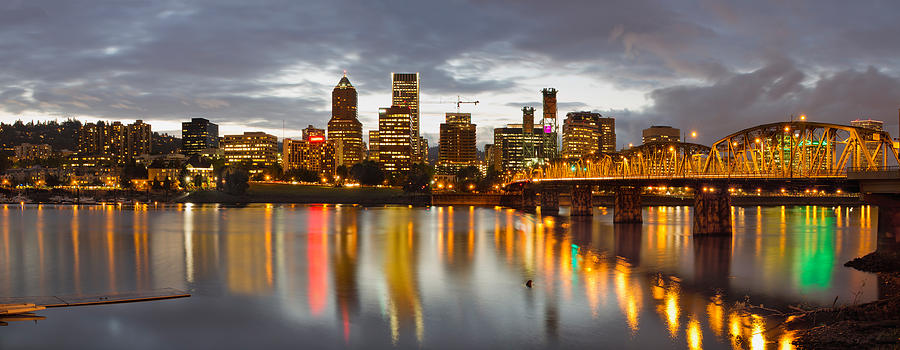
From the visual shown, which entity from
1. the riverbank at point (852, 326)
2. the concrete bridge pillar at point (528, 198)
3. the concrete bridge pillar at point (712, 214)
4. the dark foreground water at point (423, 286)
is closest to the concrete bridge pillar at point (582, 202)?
the concrete bridge pillar at point (528, 198)

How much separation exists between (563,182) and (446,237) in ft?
198

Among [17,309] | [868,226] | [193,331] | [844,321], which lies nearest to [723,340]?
[844,321]

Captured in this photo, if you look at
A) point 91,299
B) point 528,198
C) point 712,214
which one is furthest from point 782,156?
point 528,198

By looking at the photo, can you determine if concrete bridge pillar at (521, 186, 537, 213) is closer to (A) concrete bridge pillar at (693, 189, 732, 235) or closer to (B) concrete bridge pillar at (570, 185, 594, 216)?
(B) concrete bridge pillar at (570, 185, 594, 216)

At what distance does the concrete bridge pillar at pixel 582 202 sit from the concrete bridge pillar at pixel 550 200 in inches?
760

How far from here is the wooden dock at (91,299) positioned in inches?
1480

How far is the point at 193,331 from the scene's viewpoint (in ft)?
111

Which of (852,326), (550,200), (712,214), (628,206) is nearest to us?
(852,326)

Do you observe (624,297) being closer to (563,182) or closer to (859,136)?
(859,136)

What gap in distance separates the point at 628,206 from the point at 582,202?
28562 millimetres

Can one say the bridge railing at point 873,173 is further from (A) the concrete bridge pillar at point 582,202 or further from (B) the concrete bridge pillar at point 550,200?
(B) the concrete bridge pillar at point 550,200

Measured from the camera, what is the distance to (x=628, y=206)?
118688mm

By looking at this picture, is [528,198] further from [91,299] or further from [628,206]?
[91,299]

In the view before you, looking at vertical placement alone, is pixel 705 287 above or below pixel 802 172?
below
